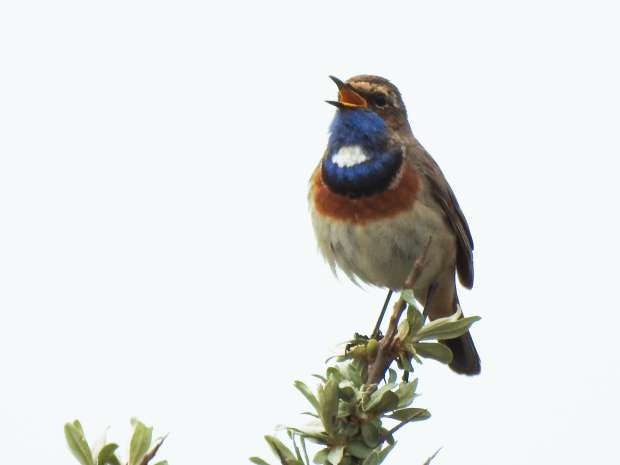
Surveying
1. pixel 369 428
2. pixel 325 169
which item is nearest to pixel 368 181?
pixel 325 169

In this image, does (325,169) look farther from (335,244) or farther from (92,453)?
(92,453)

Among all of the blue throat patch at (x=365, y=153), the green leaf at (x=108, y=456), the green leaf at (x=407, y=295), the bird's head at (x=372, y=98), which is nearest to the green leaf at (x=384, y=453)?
the green leaf at (x=407, y=295)

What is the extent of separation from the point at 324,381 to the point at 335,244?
4219 millimetres

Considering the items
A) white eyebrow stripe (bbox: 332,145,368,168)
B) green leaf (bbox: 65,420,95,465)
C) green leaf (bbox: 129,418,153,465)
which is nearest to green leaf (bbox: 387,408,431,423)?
green leaf (bbox: 129,418,153,465)

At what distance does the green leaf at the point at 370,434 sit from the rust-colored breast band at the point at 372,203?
4.24 m

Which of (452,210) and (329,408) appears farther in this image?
(452,210)

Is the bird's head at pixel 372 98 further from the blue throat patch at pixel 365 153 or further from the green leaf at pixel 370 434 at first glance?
the green leaf at pixel 370 434

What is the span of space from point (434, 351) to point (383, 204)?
3.72 metres

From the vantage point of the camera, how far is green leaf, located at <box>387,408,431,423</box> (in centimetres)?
320

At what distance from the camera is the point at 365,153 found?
24.8 ft

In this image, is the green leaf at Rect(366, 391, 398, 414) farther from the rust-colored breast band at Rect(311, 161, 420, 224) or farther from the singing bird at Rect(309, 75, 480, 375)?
the rust-colored breast band at Rect(311, 161, 420, 224)

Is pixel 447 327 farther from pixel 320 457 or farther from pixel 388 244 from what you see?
pixel 388 244

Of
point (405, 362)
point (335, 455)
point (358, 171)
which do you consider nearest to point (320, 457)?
point (335, 455)

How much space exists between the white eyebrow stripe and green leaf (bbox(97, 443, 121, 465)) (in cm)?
501
